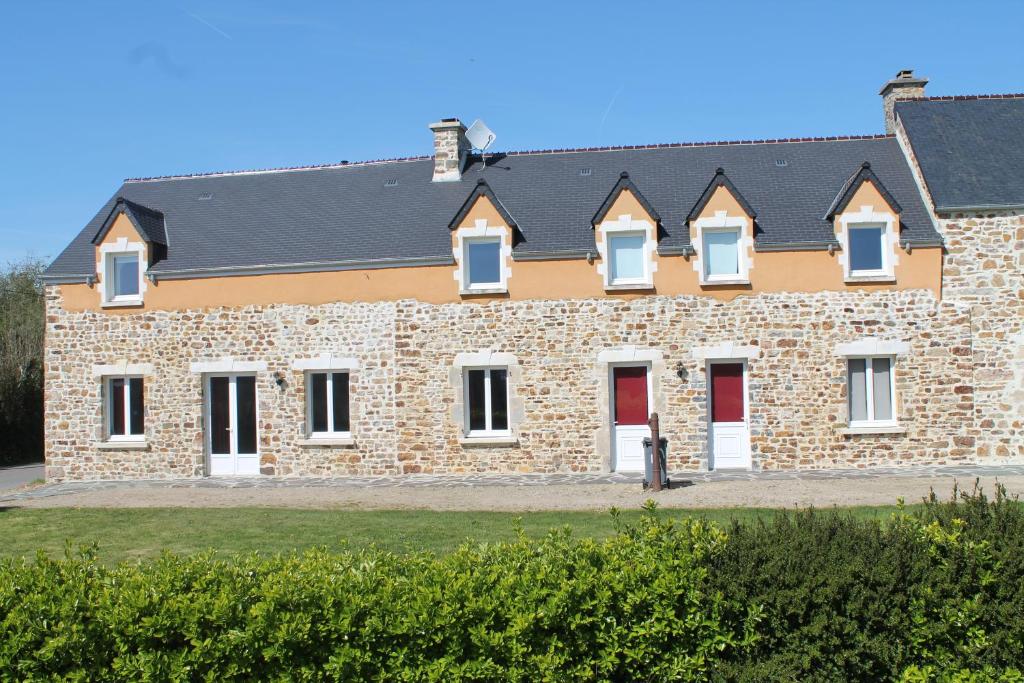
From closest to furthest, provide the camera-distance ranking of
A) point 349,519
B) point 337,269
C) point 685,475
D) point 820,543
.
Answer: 1. point 820,543
2. point 349,519
3. point 685,475
4. point 337,269

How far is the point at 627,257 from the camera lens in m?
17.7

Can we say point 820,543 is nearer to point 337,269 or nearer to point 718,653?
point 718,653

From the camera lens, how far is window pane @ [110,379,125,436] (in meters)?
18.9

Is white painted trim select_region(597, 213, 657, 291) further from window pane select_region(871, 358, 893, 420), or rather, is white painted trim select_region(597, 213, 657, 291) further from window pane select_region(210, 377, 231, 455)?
window pane select_region(210, 377, 231, 455)

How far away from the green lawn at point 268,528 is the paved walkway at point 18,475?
626 centimetres

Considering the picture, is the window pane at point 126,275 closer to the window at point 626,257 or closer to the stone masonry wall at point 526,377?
the stone masonry wall at point 526,377

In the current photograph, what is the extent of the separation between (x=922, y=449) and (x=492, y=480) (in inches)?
330

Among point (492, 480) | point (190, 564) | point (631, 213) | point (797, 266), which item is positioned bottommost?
point (492, 480)

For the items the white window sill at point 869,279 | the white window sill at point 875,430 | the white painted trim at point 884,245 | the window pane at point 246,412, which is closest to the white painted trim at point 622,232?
the white painted trim at point 884,245

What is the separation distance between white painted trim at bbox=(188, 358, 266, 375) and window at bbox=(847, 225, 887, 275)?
12.3 m

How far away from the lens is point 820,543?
5.39 m

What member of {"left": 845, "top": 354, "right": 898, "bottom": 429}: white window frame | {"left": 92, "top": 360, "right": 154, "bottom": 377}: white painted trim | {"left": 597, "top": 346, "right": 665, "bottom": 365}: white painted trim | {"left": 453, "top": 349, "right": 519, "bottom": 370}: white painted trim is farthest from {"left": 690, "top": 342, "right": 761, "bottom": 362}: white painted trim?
{"left": 92, "top": 360, "right": 154, "bottom": 377}: white painted trim

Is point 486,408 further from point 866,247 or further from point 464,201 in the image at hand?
point 866,247

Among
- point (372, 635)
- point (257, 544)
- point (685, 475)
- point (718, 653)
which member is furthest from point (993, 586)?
point (685, 475)
